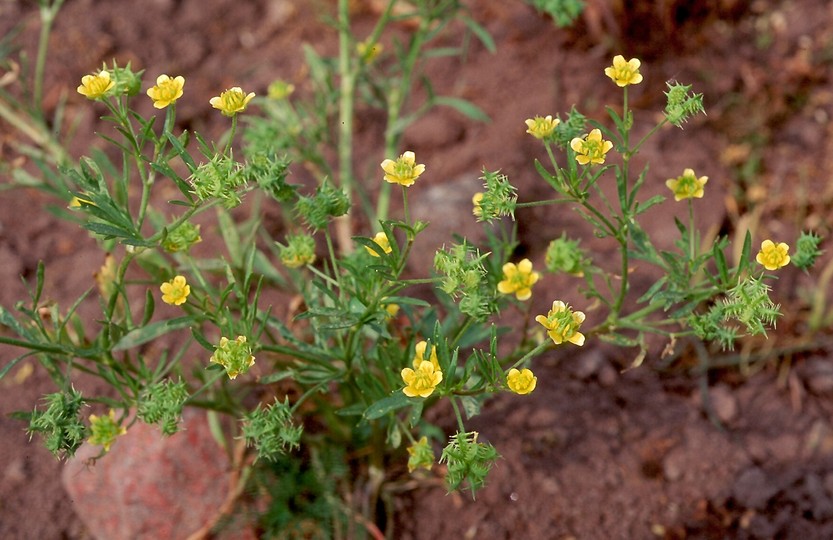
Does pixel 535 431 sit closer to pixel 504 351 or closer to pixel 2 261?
pixel 504 351

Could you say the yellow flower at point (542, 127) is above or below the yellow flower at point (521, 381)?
above

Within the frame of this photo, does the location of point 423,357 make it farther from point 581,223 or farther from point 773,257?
point 581,223

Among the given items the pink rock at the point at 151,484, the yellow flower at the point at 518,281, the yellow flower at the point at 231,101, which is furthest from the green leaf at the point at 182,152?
the pink rock at the point at 151,484

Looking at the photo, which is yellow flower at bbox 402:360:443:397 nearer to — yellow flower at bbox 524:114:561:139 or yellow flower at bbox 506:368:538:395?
yellow flower at bbox 506:368:538:395

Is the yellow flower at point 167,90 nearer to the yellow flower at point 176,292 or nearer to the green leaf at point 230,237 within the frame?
the yellow flower at point 176,292

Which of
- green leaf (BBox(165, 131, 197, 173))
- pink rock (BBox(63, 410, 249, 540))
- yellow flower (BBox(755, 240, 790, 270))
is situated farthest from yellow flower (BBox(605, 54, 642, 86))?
pink rock (BBox(63, 410, 249, 540))

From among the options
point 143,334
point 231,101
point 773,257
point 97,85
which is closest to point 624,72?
point 773,257
